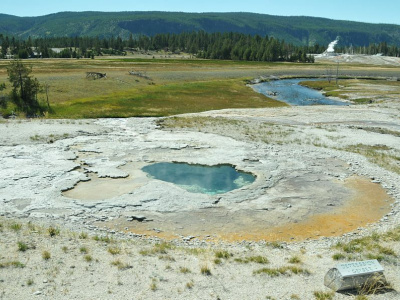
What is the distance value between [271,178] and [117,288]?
16.7 m

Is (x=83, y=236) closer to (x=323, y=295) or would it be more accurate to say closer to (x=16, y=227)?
(x=16, y=227)

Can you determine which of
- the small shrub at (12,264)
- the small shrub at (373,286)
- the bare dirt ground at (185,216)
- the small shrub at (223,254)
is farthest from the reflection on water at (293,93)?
the small shrub at (12,264)

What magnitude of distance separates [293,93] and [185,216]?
8278cm

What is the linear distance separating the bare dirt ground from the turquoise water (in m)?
1.02

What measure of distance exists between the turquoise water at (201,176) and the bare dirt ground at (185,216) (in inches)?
40.1

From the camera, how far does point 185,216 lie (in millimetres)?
21453

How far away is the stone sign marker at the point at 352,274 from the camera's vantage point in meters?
13.0

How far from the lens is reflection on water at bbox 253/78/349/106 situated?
83.7 m

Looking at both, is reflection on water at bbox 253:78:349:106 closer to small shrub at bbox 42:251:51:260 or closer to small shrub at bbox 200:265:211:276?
small shrub at bbox 200:265:211:276

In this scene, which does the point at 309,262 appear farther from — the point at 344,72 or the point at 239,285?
the point at 344,72

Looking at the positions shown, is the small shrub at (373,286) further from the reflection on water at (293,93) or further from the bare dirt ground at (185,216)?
the reflection on water at (293,93)

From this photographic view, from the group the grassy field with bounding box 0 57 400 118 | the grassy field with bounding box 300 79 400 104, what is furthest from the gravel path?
the grassy field with bounding box 300 79 400 104

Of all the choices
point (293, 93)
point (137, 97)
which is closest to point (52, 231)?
point (137, 97)

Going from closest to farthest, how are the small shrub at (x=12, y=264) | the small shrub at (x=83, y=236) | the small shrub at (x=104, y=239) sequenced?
1. the small shrub at (x=12, y=264)
2. the small shrub at (x=104, y=239)
3. the small shrub at (x=83, y=236)
